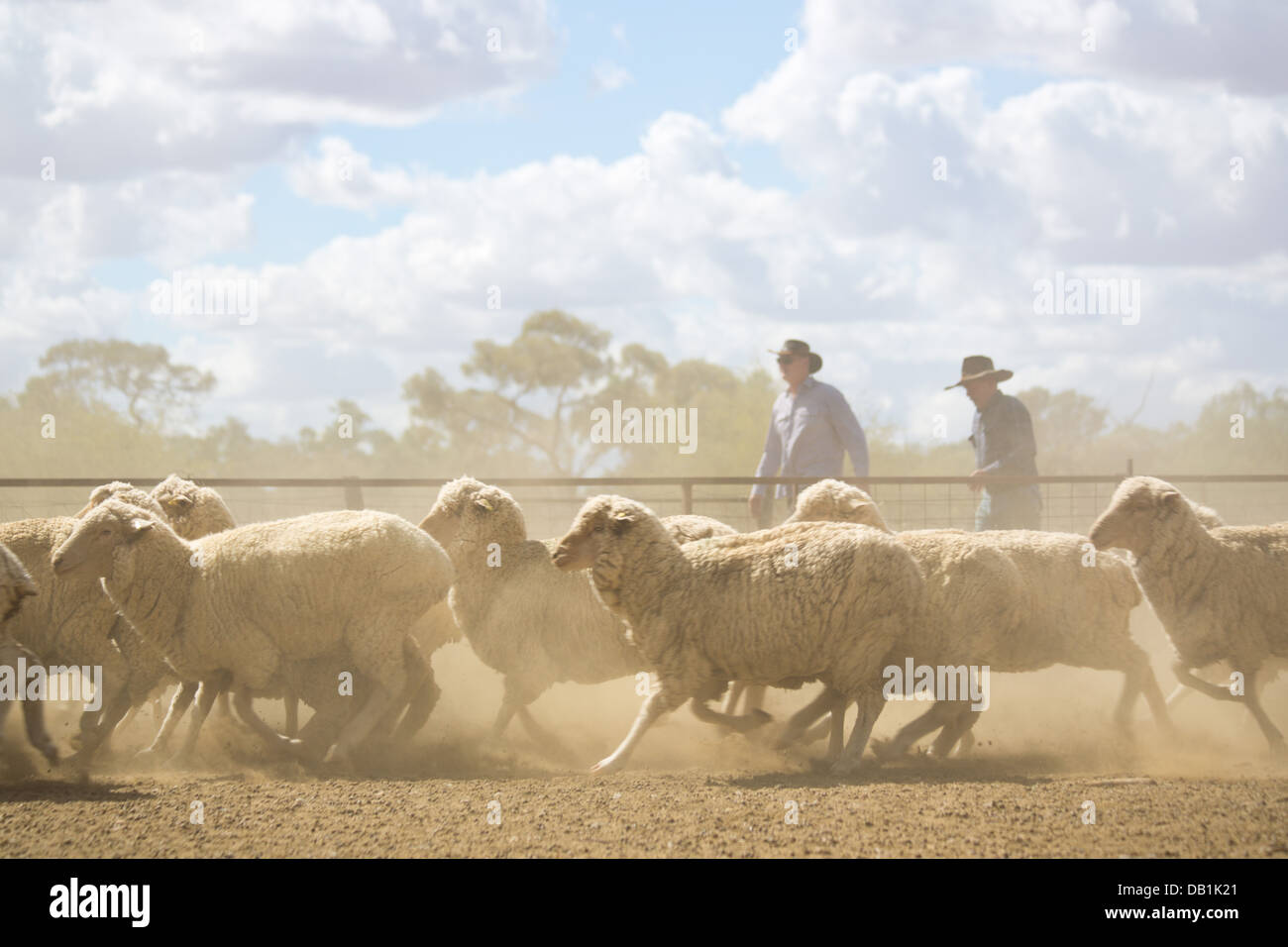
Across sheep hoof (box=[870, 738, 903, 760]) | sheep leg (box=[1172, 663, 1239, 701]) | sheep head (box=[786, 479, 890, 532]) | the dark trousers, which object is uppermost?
sheep head (box=[786, 479, 890, 532])

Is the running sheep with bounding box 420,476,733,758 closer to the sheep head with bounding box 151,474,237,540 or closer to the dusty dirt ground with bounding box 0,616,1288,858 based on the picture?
the dusty dirt ground with bounding box 0,616,1288,858

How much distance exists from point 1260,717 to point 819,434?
150 inches

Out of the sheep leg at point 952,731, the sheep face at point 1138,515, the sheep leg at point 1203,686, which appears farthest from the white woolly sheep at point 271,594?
the sheep leg at point 1203,686

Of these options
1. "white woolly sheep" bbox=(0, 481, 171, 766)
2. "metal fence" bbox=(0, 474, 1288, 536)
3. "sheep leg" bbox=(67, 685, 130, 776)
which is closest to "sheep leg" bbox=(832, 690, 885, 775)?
"metal fence" bbox=(0, 474, 1288, 536)

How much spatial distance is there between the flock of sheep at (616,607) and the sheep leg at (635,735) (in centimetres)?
2

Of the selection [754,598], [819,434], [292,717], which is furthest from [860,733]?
[819,434]

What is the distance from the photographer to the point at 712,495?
80.5 feet

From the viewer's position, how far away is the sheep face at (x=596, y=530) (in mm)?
6082

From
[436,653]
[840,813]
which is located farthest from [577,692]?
[840,813]

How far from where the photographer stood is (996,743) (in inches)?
275

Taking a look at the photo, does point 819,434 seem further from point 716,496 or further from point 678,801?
point 716,496

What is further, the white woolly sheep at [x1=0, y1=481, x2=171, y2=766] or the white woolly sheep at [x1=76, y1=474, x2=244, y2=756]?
the white woolly sheep at [x1=76, y1=474, x2=244, y2=756]

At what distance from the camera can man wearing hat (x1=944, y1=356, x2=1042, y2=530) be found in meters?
9.04
